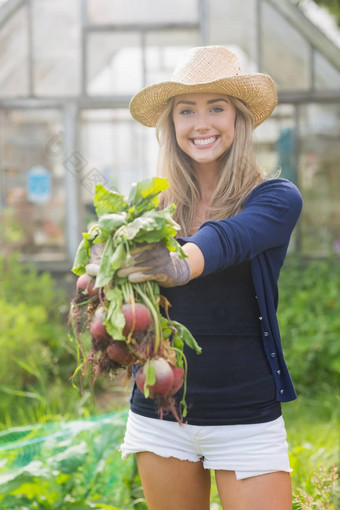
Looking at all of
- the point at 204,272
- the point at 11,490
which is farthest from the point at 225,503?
the point at 11,490

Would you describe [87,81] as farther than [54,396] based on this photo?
Yes

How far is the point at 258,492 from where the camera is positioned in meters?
1.80

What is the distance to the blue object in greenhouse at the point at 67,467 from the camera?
2.60 metres

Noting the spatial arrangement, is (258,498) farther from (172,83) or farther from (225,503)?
(172,83)

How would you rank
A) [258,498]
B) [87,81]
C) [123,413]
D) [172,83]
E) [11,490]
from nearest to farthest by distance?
[258,498] < [172,83] < [11,490] < [123,413] < [87,81]

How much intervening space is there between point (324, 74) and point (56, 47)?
2969 mm

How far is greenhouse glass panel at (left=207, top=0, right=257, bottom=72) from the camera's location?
7535 millimetres

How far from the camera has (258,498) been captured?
1.80 m

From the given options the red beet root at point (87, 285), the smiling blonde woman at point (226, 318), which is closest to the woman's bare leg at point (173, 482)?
the smiling blonde woman at point (226, 318)

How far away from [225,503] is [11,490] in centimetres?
99

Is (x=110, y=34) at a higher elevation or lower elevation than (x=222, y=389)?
higher

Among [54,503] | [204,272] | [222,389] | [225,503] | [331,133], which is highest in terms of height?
[331,133]

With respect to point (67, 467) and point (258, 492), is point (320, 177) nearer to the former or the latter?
point (67, 467)

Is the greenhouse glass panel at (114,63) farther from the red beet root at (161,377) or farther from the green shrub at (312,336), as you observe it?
the red beet root at (161,377)
